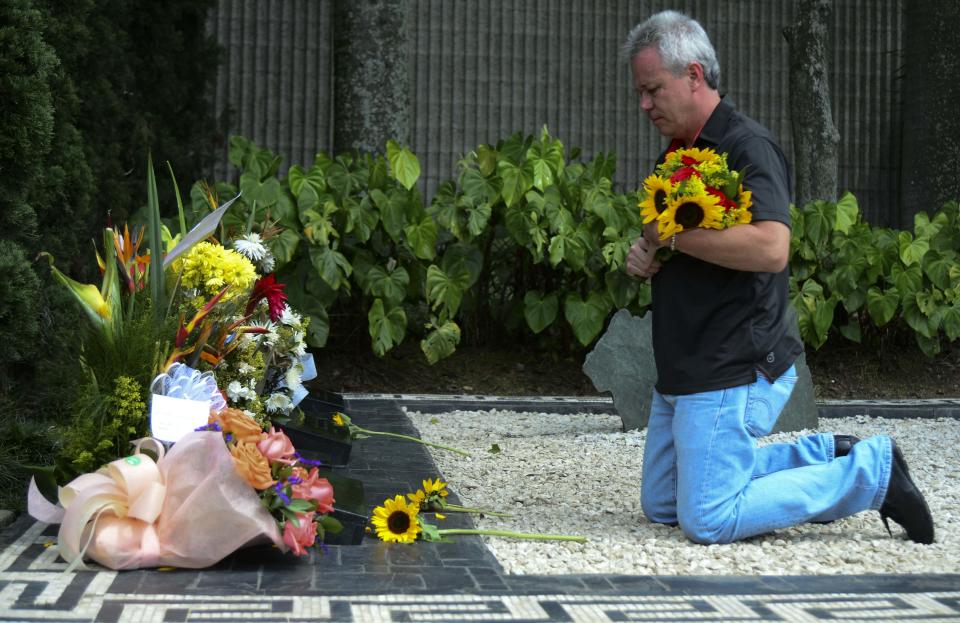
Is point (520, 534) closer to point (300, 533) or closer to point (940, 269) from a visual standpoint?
point (300, 533)

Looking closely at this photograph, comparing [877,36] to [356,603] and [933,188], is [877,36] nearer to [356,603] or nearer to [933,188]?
[933,188]

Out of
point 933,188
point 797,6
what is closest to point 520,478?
point 797,6

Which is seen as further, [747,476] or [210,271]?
[210,271]

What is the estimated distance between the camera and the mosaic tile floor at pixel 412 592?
2.67 metres

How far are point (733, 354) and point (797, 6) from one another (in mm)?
5977

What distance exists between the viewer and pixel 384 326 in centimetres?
679

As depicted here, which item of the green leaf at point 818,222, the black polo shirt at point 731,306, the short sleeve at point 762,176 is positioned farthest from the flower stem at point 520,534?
the green leaf at point 818,222

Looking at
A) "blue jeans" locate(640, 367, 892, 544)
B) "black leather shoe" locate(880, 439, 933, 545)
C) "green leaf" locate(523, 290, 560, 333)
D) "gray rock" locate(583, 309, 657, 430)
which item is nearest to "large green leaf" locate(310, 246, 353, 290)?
"green leaf" locate(523, 290, 560, 333)

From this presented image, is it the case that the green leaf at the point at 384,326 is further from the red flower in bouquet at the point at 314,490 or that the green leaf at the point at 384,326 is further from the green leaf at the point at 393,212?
the red flower in bouquet at the point at 314,490

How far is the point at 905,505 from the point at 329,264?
3.82 meters

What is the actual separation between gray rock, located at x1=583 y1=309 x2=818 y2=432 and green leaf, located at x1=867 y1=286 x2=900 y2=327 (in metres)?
1.67

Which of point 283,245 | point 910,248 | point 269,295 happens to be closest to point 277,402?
point 269,295

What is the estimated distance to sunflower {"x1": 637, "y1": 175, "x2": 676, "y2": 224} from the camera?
346 centimetres

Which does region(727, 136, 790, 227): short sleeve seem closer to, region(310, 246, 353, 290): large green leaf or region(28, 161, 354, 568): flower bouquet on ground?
region(28, 161, 354, 568): flower bouquet on ground
